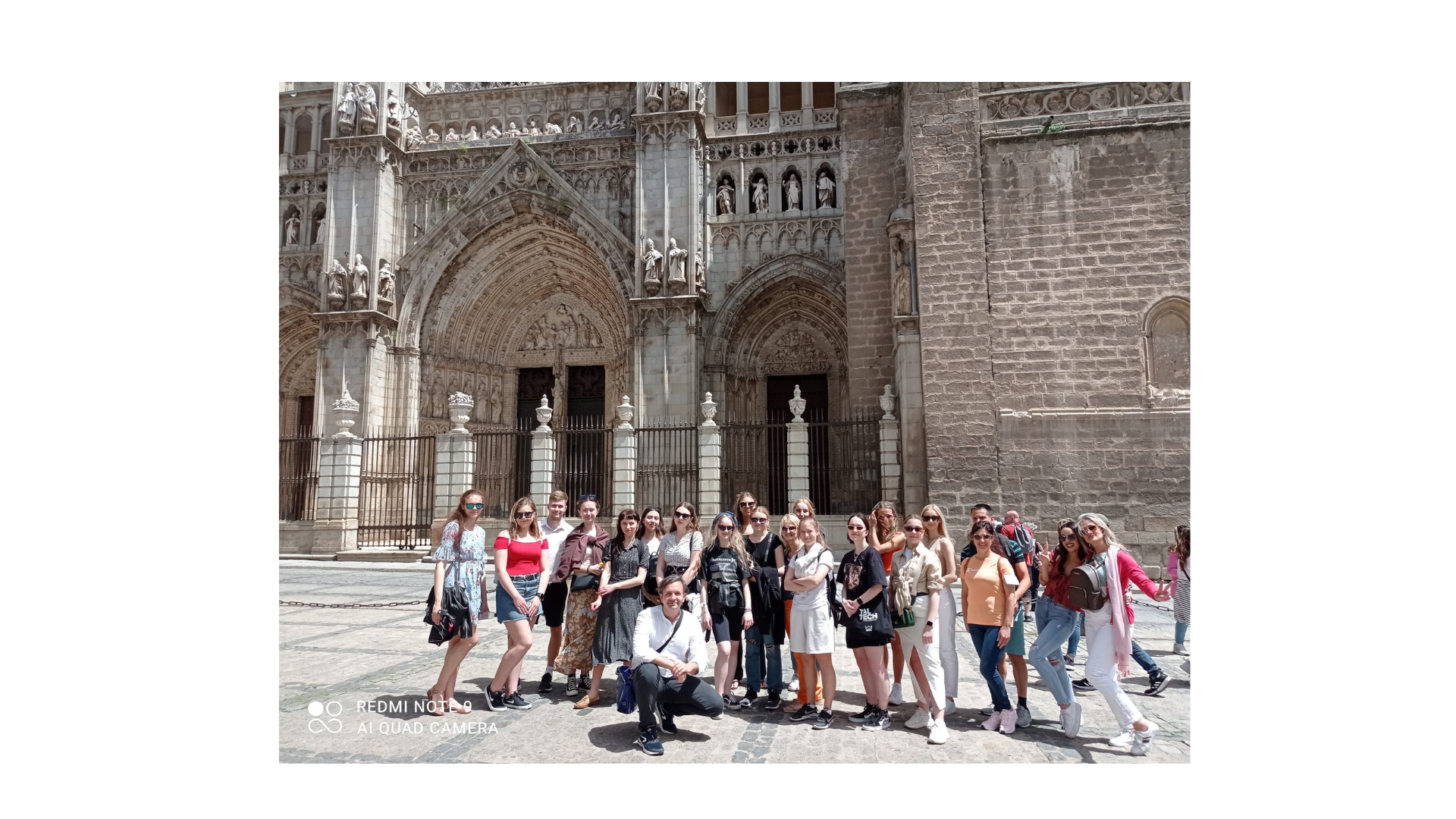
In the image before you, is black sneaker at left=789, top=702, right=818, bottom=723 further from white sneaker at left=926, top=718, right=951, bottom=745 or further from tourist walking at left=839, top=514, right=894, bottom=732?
white sneaker at left=926, top=718, right=951, bottom=745

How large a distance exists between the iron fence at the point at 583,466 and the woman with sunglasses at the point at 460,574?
9467mm

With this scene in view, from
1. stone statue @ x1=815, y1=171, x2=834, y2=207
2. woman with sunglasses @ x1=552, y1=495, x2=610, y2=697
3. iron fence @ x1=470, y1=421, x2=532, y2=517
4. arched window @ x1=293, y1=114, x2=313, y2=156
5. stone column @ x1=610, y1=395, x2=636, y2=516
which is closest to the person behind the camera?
woman with sunglasses @ x1=552, y1=495, x2=610, y2=697

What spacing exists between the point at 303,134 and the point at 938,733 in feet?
69.9

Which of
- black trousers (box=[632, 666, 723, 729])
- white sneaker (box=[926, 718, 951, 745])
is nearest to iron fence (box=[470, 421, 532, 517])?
black trousers (box=[632, 666, 723, 729])

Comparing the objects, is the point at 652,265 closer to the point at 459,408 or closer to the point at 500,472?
the point at 459,408

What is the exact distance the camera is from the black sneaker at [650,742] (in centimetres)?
384

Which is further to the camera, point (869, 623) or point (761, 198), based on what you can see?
point (761, 198)

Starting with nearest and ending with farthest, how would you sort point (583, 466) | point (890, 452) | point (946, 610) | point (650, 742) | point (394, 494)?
1. point (650, 742)
2. point (946, 610)
3. point (890, 452)
4. point (583, 466)
5. point (394, 494)

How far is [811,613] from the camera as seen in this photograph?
4355 mm

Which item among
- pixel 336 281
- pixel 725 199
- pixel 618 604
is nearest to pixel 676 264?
pixel 725 199

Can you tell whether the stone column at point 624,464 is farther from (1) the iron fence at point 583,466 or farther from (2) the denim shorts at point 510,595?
(2) the denim shorts at point 510,595

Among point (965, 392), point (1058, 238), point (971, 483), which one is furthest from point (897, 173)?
point (971, 483)

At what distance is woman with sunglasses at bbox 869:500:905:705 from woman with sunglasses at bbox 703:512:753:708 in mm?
837

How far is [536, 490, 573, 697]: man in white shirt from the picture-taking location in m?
4.88
